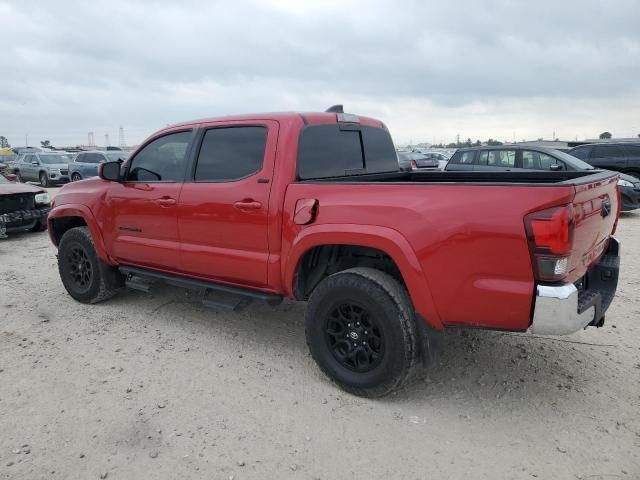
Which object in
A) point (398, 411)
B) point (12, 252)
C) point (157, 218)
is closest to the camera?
point (398, 411)

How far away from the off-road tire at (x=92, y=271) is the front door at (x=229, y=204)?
134 centimetres

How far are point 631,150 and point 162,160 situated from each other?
1271 centimetres

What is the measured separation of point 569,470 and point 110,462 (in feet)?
7.97

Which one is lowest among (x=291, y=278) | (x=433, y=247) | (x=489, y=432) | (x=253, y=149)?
(x=489, y=432)

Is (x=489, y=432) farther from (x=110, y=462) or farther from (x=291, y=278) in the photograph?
(x=110, y=462)

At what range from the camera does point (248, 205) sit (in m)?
3.56

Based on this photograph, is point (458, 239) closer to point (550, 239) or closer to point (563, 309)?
point (550, 239)

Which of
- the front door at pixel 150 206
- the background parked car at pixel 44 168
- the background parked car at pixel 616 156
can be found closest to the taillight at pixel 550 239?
the front door at pixel 150 206

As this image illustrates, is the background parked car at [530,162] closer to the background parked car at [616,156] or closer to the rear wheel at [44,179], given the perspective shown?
the background parked car at [616,156]

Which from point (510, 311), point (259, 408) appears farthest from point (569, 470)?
point (259, 408)

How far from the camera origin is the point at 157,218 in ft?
14.1

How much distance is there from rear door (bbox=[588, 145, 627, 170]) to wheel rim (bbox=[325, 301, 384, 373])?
39.6 feet

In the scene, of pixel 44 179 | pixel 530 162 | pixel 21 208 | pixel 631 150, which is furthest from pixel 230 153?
pixel 44 179

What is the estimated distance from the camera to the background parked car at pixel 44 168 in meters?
21.9
